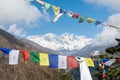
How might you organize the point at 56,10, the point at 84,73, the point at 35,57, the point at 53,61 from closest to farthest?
the point at 84,73 → the point at 56,10 → the point at 35,57 → the point at 53,61

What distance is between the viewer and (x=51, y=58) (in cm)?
2797

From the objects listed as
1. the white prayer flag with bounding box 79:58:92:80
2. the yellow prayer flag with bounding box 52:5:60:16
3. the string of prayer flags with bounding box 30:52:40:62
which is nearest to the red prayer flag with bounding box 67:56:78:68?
the string of prayer flags with bounding box 30:52:40:62

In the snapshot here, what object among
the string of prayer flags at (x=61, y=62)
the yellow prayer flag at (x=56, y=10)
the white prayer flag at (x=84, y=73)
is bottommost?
the white prayer flag at (x=84, y=73)

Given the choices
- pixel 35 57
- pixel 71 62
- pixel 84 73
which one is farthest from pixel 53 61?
pixel 84 73

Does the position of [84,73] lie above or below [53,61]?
below

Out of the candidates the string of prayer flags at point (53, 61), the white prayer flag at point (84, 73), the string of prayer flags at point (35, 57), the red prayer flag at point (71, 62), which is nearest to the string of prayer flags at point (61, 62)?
the string of prayer flags at point (53, 61)

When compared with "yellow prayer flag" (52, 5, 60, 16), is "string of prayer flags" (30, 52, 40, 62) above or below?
below

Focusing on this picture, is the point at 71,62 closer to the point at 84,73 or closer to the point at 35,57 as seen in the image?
the point at 35,57

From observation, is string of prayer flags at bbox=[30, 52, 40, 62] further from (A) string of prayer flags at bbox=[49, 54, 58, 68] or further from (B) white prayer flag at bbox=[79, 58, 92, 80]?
(B) white prayer flag at bbox=[79, 58, 92, 80]

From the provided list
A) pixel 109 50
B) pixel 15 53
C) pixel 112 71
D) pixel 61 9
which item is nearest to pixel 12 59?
pixel 15 53

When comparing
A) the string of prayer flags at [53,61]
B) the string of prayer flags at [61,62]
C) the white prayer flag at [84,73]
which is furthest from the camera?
the string of prayer flags at [61,62]

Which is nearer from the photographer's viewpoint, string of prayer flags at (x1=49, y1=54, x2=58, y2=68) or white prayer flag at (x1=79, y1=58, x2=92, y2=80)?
white prayer flag at (x1=79, y1=58, x2=92, y2=80)

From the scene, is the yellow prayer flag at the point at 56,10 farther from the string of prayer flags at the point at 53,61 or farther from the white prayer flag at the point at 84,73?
the white prayer flag at the point at 84,73

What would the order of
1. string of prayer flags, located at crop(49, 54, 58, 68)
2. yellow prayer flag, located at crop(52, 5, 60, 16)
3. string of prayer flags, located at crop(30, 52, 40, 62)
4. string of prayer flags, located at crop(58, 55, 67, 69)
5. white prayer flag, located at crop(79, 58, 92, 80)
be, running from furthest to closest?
string of prayer flags, located at crop(58, 55, 67, 69)
string of prayer flags, located at crop(49, 54, 58, 68)
string of prayer flags, located at crop(30, 52, 40, 62)
yellow prayer flag, located at crop(52, 5, 60, 16)
white prayer flag, located at crop(79, 58, 92, 80)
